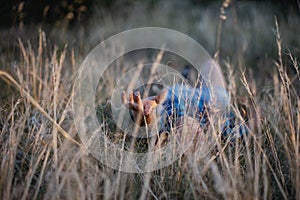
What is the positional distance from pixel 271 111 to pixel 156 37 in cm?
306

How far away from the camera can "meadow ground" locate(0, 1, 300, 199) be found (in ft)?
3.72

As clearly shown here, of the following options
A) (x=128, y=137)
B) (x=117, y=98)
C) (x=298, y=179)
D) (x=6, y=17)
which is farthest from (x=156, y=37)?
(x=298, y=179)

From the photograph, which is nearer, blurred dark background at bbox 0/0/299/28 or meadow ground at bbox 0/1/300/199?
meadow ground at bbox 0/1/300/199

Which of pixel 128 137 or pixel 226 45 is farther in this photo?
pixel 226 45

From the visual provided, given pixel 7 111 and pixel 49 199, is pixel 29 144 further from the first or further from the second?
pixel 49 199

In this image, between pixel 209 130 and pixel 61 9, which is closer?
pixel 209 130

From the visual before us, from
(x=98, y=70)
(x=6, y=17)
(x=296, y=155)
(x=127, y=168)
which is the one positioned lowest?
(x=127, y=168)

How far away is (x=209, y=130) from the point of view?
54.7 inches

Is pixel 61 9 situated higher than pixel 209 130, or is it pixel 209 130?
pixel 61 9

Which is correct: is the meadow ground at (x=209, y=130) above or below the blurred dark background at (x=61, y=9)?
below

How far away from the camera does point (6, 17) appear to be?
13.5 feet

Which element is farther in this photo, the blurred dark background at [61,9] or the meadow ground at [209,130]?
the blurred dark background at [61,9]

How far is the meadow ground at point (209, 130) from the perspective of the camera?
1.13 m

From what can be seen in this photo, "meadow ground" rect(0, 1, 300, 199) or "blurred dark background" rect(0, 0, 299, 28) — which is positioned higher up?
"blurred dark background" rect(0, 0, 299, 28)
